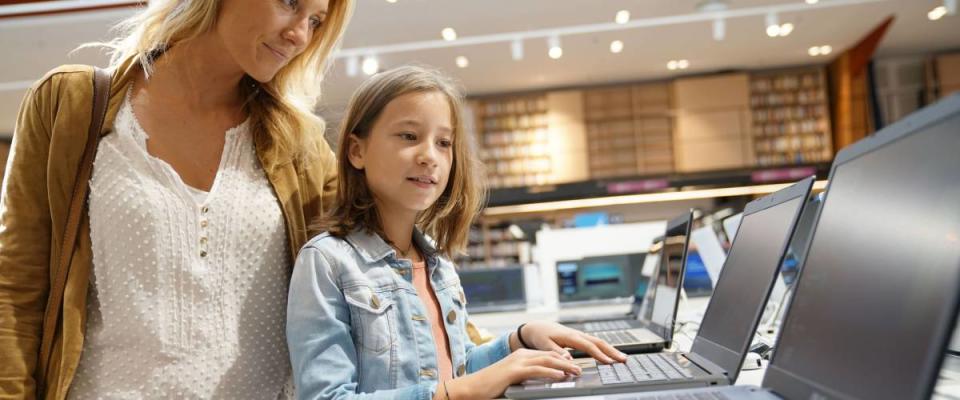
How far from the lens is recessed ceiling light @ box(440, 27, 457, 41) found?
830 centimetres

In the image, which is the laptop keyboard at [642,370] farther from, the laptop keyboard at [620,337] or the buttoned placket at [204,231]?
the buttoned placket at [204,231]

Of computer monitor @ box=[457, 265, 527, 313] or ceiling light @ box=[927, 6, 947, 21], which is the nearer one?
computer monitor @ box=[457, 265, 527, 313]

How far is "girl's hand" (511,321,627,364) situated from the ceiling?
5100 millimetres

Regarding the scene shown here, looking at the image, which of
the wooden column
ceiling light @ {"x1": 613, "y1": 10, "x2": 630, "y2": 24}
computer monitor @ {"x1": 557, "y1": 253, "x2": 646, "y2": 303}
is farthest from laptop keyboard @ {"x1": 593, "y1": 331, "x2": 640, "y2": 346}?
the wooden column

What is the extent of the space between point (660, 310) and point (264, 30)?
1.39 metres

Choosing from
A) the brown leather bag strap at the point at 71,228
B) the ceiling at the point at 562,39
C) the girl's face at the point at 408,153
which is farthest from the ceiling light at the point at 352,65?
the brown leather bag strap at the point at 71,228

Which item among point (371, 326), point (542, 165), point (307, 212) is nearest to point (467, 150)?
point (307, 212)

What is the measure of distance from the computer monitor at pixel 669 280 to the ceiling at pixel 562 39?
14.3 feet

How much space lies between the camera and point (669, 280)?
2.19 meters

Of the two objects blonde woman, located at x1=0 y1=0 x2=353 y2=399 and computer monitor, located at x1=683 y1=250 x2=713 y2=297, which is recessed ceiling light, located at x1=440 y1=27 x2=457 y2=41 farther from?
blonde woman, located at x1=0 y1=0 x2=353 y2=399

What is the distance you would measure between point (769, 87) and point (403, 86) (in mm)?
10476

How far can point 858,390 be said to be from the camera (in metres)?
0.68

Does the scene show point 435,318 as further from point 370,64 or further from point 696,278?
point 370,64

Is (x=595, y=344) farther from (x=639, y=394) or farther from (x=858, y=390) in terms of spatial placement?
(x=858, y=390)
